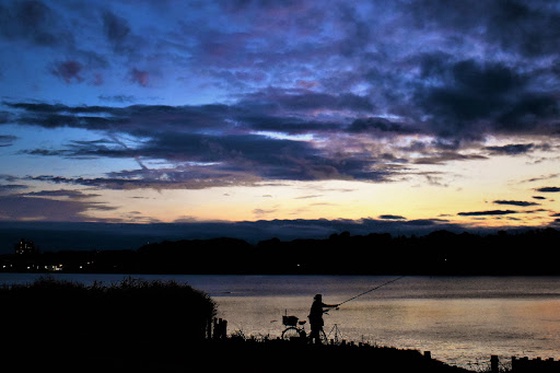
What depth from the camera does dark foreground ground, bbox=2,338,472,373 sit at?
57.0ft

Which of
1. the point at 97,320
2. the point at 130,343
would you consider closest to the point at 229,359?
the point at 130,343

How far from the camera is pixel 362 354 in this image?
22.6 m

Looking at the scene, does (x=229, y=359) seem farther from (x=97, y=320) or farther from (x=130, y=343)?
(x=97, y=320)

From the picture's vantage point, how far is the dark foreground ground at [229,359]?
683 inches

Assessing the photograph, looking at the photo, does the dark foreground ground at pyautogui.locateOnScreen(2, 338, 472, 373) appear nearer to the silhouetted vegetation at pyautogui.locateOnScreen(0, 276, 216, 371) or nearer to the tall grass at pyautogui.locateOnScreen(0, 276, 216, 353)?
the silhouetted vegetation at pyautogui.locateOnScreen(0, 276, 216, 371)

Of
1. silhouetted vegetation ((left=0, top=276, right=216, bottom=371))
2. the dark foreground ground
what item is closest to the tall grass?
silhouetted vegetation ((left=0, top=276, right=216, bottom=371))

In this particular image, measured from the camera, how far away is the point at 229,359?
793 inches

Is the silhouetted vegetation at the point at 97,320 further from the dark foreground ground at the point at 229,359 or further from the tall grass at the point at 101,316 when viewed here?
the dark foreground ground at the point at 229,359

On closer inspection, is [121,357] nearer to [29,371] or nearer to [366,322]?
[29,371]

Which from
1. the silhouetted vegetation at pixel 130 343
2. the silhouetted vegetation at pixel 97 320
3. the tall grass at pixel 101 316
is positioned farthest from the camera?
the tall grass at pixel 101 316

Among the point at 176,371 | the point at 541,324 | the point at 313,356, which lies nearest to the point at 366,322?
the point at 541,324

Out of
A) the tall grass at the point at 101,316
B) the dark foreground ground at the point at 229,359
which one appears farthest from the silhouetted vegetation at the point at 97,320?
the dark foreground ground at the point at 229,359

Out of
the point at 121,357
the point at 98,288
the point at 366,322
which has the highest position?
the point at 98,288

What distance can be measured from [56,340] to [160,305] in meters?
5.69
